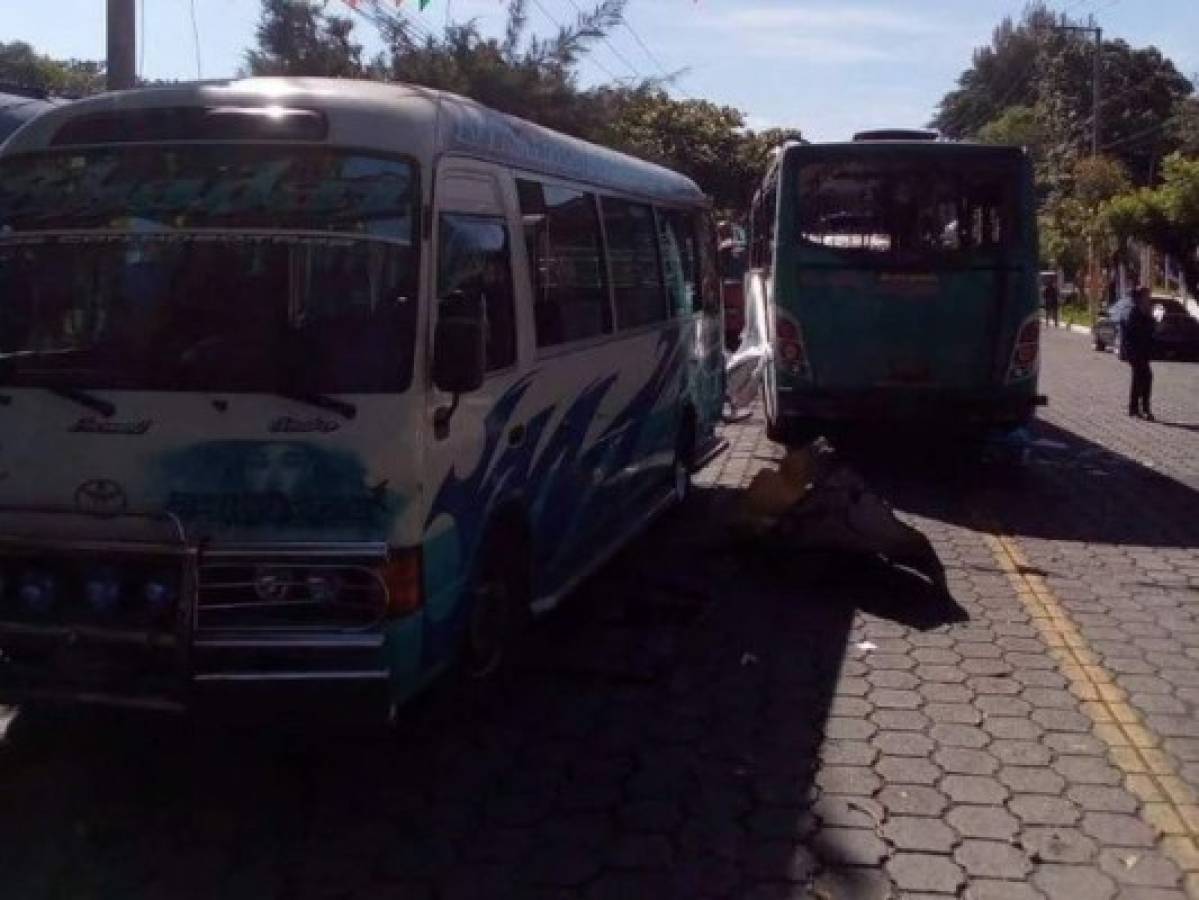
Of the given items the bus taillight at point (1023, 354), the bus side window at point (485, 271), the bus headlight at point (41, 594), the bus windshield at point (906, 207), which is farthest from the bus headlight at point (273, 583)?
the bus taillight at point (1023, 354)

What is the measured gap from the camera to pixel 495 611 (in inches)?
242

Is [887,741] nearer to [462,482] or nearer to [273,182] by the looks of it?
[462,482]

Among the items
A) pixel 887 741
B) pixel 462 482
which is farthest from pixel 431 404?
pixel 887 741

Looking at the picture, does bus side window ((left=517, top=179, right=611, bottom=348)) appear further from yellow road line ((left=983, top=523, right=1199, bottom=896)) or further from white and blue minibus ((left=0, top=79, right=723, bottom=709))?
yellow road line ((left=983, top=523, right=1199, bottom=896))

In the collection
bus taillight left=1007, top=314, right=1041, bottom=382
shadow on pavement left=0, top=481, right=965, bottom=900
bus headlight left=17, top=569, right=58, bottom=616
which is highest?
bus taillight left=1007, top=314, right=1041, bottom=382

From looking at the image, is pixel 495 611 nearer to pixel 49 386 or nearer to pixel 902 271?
pixel 49 386

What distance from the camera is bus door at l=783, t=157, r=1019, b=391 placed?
12.2 meters

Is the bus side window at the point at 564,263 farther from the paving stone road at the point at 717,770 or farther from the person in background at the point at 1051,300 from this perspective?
the person in background at the point at 1051,300

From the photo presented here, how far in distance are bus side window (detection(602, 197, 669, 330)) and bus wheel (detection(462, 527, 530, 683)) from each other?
7.29ft

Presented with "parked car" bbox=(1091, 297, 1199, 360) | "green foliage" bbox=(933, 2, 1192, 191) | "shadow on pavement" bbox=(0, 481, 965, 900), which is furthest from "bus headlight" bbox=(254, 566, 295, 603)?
"green foliage" bbox=(933, 2, 1192, 191)

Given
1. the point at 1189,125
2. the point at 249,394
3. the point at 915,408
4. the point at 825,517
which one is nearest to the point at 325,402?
the point at 249,394

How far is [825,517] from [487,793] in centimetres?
372

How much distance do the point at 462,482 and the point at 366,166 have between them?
1187 millimetres

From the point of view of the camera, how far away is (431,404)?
5.11 meters
